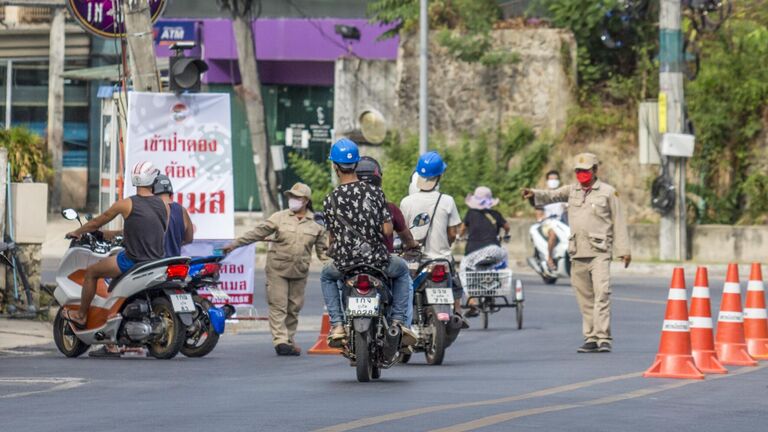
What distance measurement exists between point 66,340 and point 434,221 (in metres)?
3.57

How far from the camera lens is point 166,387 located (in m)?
13.7

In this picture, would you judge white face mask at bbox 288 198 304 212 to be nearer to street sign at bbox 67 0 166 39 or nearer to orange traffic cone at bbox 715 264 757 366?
street sign at bbox 67 0 166 39

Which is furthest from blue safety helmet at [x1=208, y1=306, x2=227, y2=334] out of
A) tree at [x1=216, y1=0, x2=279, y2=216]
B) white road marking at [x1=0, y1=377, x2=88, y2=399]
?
tree at [x1=216, y1=0, x2=279, y2=216]

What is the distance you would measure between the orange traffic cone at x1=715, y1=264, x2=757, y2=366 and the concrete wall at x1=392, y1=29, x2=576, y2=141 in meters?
22.8

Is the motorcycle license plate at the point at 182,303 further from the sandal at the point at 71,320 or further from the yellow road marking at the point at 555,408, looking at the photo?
the yellow road marking at the point at 555,408

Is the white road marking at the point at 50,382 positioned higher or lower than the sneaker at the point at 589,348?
lower

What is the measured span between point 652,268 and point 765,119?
5121 millimetres

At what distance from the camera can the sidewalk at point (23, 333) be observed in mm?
18562

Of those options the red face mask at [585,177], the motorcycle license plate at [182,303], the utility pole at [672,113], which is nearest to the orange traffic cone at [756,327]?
the red face mask at [585,177]

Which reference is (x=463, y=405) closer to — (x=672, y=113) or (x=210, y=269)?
(x=210, y=269)

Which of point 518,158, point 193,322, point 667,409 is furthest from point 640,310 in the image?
point 518,158

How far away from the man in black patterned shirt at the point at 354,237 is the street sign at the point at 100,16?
23.3 ft

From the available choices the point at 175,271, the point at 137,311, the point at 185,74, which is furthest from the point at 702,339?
the point at 185,74

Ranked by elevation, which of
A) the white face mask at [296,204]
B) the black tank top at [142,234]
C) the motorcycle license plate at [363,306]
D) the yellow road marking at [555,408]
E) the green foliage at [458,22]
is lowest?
the yellow road marking at [555,408]
